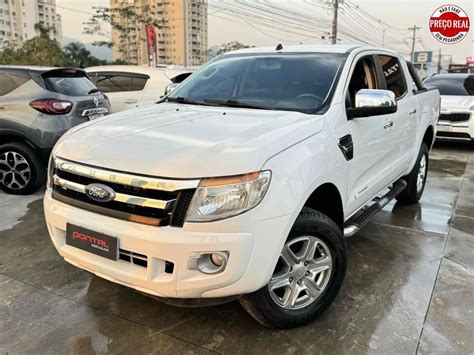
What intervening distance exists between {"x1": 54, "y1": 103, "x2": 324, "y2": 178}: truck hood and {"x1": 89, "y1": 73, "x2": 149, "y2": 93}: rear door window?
5.03 meters

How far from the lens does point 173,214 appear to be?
2.05m

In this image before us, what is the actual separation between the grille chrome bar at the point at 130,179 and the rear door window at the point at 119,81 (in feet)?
18.5

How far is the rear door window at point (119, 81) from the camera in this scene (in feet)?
25.3

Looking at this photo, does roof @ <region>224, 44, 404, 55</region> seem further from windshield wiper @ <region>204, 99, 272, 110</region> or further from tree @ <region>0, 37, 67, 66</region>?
tree @ <region>0, 37, 67, 66</region>

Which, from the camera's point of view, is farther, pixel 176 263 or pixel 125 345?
pixel 125 345

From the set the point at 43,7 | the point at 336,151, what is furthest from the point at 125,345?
the point at 43,7

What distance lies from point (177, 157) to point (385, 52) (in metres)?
2.93

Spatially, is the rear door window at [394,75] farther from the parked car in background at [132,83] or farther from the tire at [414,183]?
the parked car in background at [132,83]

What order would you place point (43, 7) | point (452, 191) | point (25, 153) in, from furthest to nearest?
point (43, 7)
point (452, 191)
point (25, 153)

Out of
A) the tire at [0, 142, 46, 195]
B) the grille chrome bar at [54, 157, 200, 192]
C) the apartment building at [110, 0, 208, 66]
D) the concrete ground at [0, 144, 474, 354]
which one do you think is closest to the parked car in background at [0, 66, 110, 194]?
the tire at [0, 142, 46, 195]

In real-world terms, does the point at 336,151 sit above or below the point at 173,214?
above

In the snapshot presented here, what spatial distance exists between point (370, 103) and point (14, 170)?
4303 millimetres

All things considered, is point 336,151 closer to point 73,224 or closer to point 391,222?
point 73,224

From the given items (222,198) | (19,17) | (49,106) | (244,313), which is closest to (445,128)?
(49,106)
